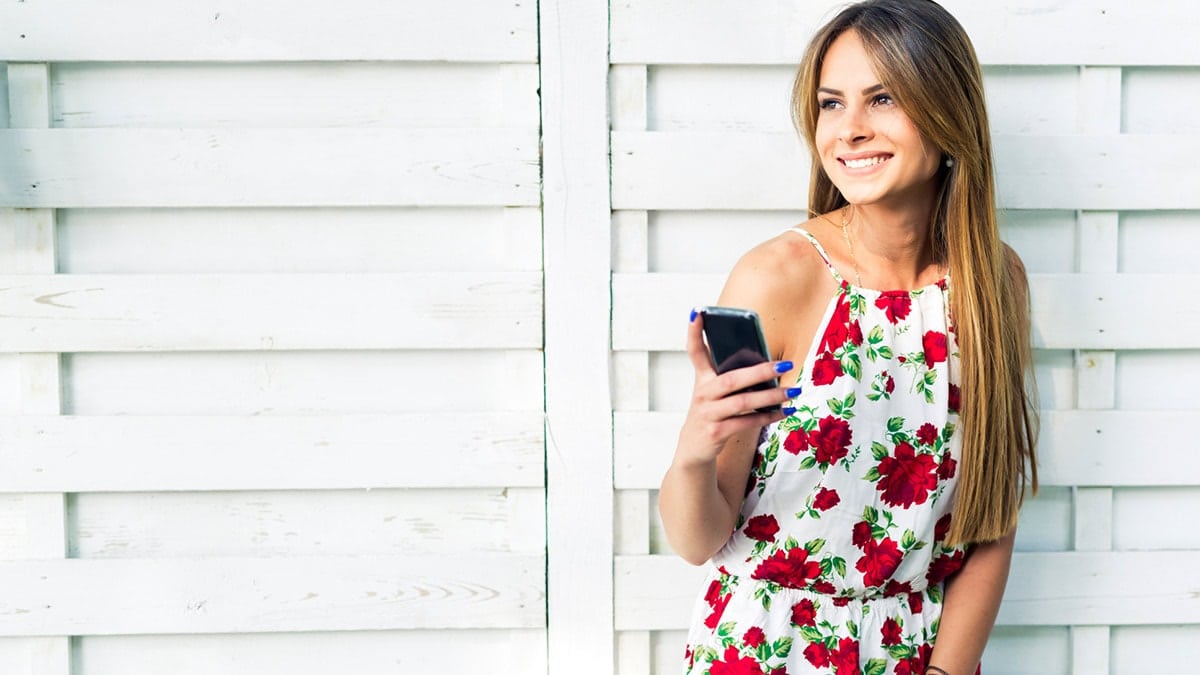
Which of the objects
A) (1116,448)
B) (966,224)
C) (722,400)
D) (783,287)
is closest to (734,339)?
(722,400)

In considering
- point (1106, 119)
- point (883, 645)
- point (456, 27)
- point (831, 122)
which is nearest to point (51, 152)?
point (456, 27)

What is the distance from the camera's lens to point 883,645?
171cm

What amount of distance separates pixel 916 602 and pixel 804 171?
2.49 feet

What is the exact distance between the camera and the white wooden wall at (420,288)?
199 centimetres

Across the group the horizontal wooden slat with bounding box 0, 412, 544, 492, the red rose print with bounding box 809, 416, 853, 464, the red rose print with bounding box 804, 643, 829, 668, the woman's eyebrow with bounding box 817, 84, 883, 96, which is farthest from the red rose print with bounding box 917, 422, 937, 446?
the horizontal wooden slat with bounding box 0, 412, 544, 492

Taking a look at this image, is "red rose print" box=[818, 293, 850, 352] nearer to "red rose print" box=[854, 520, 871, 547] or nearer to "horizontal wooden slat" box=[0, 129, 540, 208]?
"red rose print" box=[854, 520, 871, 547]

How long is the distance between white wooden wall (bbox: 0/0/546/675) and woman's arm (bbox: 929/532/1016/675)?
2.32 ft

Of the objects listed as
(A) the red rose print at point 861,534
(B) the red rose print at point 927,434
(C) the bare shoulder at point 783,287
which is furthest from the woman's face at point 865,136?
(A) the red rose print at point 861,534

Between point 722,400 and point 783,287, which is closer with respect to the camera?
point 722,400

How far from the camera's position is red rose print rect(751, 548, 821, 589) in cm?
168

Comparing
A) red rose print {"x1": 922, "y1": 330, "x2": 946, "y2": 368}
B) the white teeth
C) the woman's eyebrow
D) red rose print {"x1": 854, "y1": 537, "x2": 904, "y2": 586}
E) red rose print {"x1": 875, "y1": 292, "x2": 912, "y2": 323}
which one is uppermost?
the woman's eyebrow

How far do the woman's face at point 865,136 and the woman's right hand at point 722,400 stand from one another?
35 centimetres

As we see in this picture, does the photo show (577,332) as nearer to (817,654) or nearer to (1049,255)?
(817,654)

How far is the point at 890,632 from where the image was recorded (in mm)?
1713
